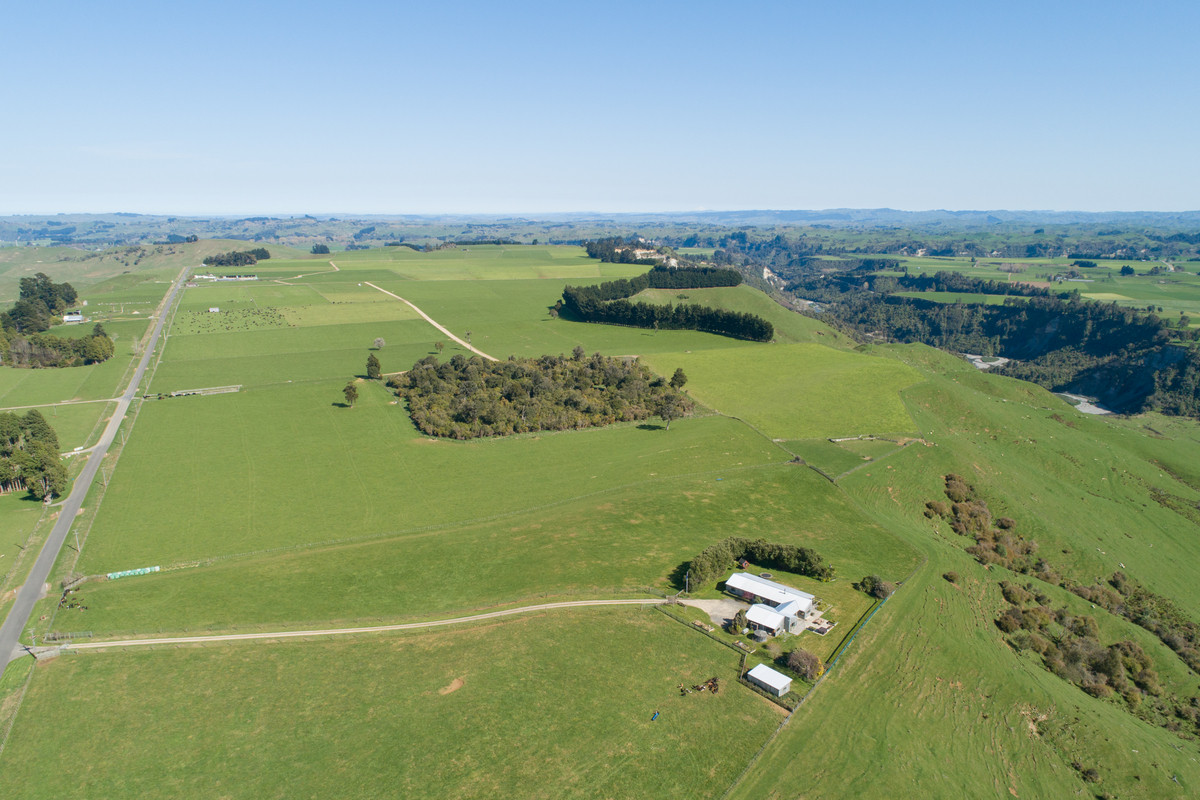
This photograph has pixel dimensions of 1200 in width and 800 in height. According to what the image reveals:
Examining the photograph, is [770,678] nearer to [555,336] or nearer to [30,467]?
[30,467]

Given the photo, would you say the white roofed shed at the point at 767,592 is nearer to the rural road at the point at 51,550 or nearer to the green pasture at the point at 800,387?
the green pasture at the point at 800,387

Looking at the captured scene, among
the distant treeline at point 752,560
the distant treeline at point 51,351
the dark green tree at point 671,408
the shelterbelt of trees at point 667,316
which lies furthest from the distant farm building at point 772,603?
the distant treeline at point 51,351

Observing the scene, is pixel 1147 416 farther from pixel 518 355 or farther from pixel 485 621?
pixel 485 621

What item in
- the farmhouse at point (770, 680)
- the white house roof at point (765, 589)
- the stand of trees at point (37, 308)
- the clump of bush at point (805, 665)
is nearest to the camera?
the farmhouse at point (770, 680)

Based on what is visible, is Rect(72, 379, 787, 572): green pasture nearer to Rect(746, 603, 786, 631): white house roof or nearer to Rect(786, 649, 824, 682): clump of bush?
Rect(746, 603, 786, 631): white house roof

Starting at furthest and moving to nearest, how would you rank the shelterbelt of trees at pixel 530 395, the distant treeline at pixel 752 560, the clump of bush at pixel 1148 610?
the shelterbelt of trees at pixel 530 395 → the clump of bush at pixel 1148 610 → the distant treeline at pixel 752 560
